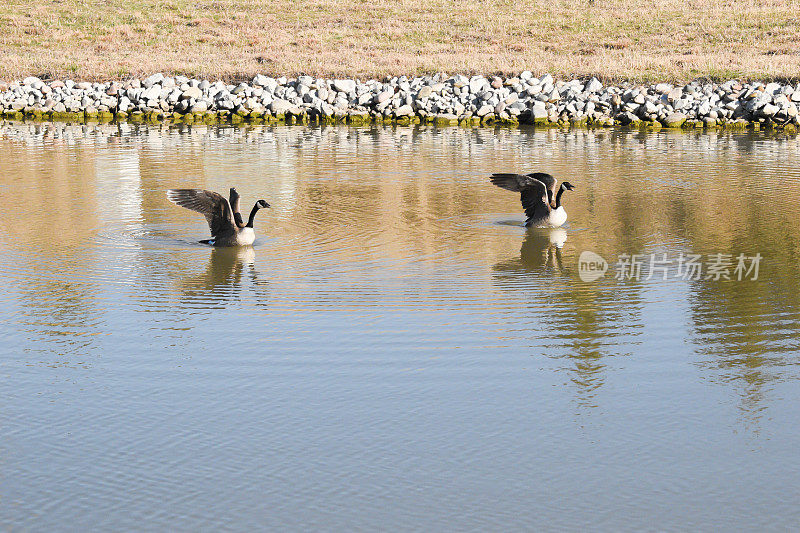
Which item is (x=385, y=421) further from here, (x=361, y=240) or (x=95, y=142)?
(x=95, y=142)

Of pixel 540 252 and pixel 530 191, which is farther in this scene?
pixel 530 191

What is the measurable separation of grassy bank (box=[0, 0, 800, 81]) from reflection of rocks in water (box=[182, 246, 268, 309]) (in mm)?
26657

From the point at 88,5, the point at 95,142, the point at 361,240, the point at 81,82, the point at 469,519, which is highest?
the point at 88,5

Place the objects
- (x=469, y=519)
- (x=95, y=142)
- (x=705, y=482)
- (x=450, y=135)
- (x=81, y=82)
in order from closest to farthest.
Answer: (x=469, y=519)
(x=705, y=482)
(x=95, y=142)
(x=450, y=135)
(x=81, y=82)

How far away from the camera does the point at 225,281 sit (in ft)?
38.2

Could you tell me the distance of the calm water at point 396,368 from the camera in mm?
5922

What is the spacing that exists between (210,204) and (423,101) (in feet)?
71.3

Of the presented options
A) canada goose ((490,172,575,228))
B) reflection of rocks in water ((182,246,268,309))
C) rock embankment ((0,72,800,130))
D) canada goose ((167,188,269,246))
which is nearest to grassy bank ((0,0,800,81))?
rock embankment ((0,72,800,130))

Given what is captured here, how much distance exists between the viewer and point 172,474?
618cm

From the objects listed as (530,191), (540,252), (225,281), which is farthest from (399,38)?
(225,281)

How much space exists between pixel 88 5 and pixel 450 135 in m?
32.9

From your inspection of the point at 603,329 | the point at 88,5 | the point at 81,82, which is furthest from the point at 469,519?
the point at 88,5

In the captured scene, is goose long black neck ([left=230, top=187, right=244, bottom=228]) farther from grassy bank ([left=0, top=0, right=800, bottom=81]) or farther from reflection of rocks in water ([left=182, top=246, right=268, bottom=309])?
grassy bank ([left=0, top=0, right=800, bottom=81])

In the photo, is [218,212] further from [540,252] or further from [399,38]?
[399,38]
